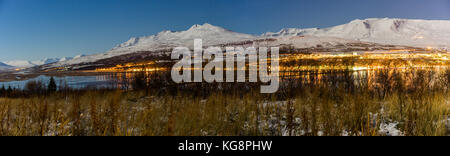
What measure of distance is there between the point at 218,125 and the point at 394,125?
8.94 feet

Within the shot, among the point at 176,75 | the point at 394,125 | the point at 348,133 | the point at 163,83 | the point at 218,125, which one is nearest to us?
the point at 348,133

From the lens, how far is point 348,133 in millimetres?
3041
